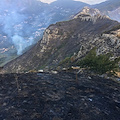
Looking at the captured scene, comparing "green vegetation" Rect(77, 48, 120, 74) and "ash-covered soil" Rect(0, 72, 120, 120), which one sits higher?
"ash-covered soil" Rect(0, 72, 120, 120)

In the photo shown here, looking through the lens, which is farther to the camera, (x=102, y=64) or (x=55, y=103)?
(x=102, y=64)

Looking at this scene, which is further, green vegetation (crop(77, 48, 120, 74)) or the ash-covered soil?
green vegetation (crop(77, 48, 120, 74))

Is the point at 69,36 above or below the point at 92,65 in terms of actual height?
below

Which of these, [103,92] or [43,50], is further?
[43,50]

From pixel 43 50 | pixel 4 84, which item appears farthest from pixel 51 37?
pixel 4 84

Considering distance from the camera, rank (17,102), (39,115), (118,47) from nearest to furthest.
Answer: (39,115)
(17,102)
(118,47)

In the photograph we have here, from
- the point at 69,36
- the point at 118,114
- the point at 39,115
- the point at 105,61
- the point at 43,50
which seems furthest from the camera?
the point at 69,36

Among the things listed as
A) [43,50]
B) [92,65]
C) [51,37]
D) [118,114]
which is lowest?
[43,50]

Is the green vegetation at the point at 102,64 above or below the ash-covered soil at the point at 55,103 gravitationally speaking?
below

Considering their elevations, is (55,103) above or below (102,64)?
above

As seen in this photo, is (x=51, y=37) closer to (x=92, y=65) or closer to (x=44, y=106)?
(x=92, y=65)

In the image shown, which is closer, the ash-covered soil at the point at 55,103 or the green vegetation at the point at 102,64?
the ash-covered soil at the point at 55,103
